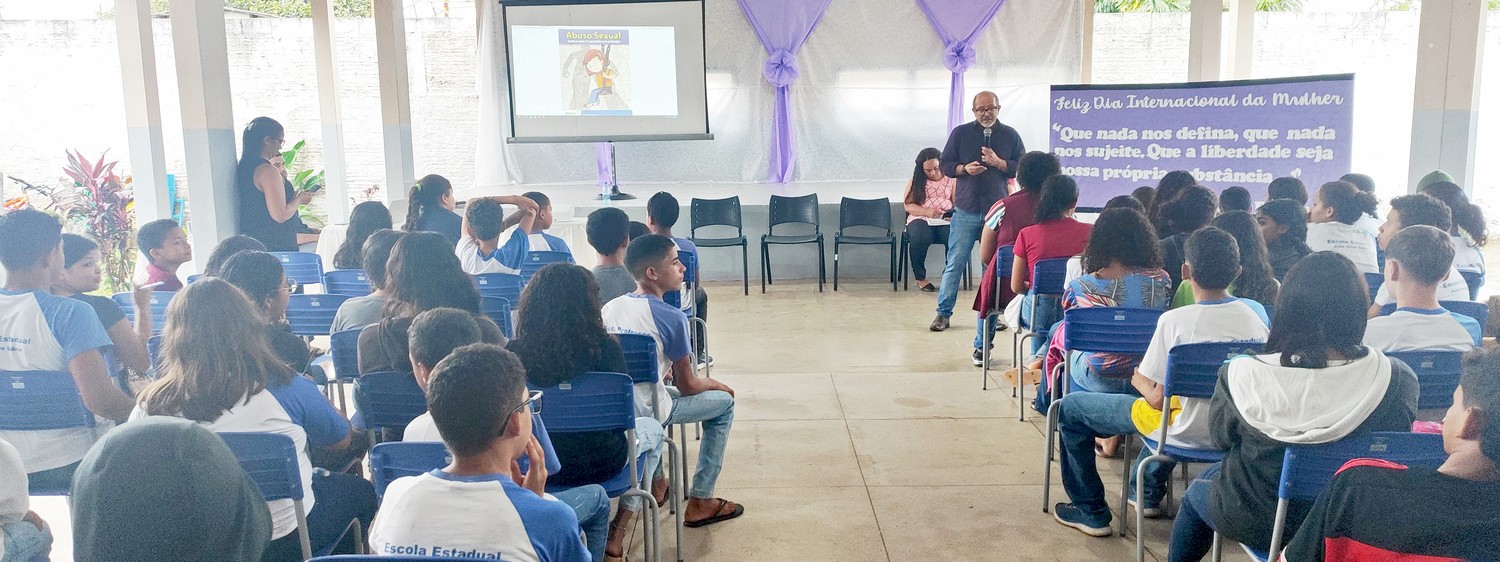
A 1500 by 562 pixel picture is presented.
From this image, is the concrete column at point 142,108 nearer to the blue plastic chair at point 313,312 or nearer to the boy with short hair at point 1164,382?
the blue plastic chair at point 313,312

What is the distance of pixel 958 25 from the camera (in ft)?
32.7

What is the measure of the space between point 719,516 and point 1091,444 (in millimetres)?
1227

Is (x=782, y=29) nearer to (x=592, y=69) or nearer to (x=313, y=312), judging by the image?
(x=592, y=69)

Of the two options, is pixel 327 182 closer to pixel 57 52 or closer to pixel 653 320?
pixel 57 52

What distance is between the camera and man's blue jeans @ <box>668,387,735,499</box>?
3400mm

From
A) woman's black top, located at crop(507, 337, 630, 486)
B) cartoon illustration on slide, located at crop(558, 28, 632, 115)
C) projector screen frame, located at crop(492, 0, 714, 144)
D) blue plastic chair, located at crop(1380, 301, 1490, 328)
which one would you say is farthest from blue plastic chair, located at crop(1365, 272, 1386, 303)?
cartoon illustration on slide, located at crop(558, 28, 632, 115)

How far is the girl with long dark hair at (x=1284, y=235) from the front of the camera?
411 cm

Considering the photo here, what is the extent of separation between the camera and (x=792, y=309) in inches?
295

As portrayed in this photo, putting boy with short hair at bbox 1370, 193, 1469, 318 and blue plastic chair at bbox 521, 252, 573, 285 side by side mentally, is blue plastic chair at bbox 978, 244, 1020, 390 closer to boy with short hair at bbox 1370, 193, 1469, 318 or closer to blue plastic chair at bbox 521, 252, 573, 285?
boy with short hair at bbox 1370, 193, 1469, 318

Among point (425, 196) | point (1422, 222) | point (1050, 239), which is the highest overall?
point (425, 196)

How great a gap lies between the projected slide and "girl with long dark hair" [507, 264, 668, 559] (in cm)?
718

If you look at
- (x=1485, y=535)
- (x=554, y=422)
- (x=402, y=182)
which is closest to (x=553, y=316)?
(x=554, y=422)

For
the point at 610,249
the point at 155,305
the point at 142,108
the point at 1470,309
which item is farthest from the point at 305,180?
the point at 1470,309

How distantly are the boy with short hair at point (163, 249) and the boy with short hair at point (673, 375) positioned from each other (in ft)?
5.84
